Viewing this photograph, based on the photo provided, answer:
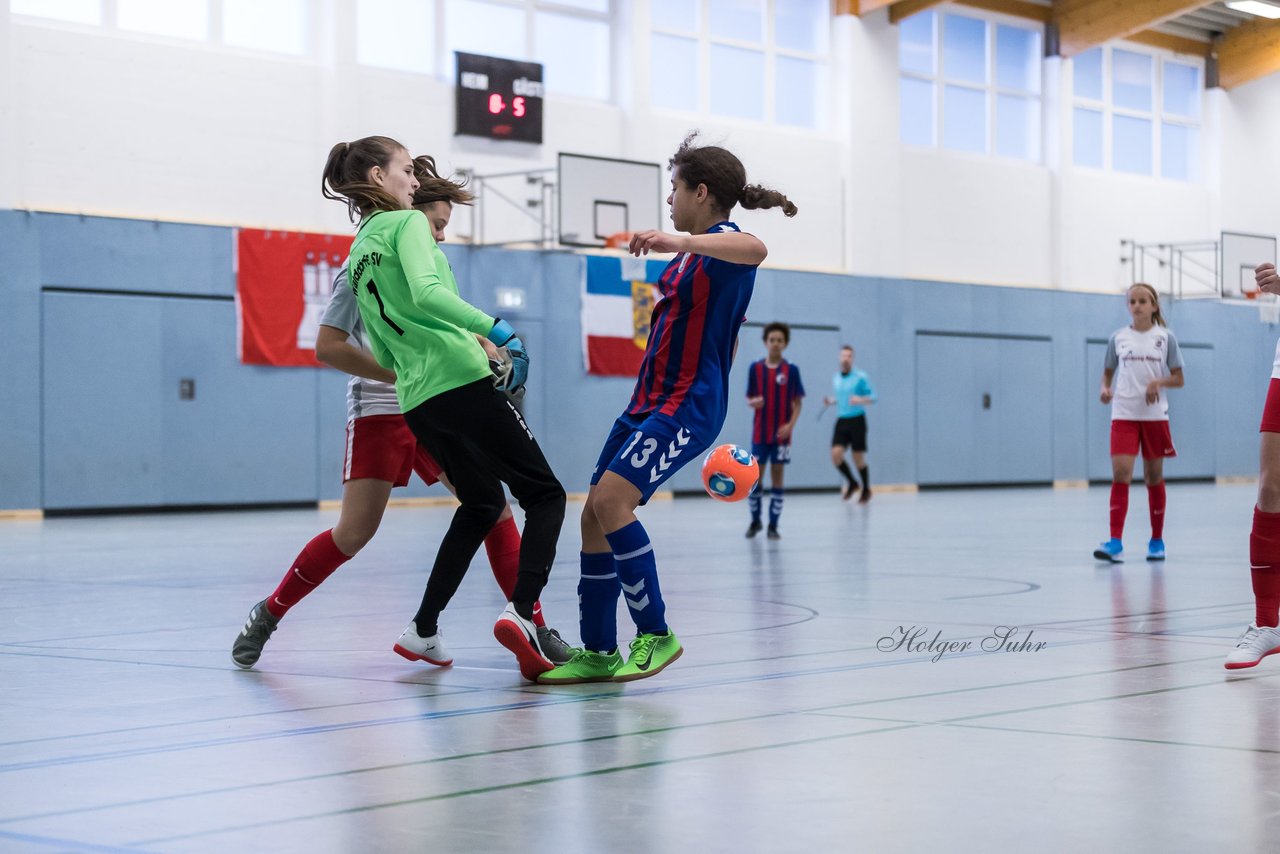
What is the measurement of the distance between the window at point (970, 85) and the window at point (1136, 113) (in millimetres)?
1158

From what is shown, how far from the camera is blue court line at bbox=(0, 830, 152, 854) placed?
2.90 m

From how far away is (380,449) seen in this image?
18.4 ft

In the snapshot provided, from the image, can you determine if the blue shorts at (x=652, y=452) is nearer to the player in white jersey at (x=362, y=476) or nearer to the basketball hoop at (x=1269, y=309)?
the player in white jersey at (x=362, y=476)

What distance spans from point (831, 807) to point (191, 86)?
1846 cm

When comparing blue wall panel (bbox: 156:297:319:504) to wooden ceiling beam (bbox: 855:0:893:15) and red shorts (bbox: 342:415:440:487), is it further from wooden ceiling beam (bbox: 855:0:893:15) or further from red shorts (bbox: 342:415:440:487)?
red shorts (bbox: 342:415:440:487)

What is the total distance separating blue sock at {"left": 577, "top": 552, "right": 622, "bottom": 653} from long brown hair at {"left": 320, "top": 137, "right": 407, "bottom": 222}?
138 centimetres

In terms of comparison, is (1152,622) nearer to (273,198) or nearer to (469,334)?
(469,334)

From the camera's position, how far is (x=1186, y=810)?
316 cm

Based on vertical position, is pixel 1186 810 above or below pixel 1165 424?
below

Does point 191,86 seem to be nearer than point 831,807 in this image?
No

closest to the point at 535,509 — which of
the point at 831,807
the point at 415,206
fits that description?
the point at 415,206

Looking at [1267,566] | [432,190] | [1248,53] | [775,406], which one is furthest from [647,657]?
[1248,53]

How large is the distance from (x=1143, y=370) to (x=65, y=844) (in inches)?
378

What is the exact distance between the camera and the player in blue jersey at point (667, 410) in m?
4.97
